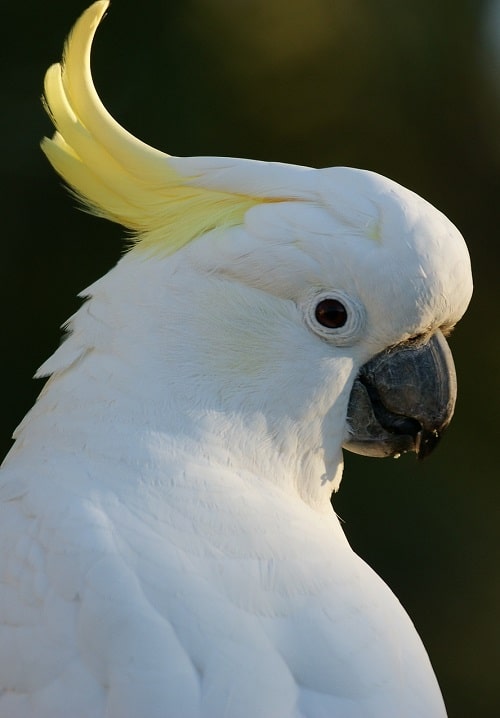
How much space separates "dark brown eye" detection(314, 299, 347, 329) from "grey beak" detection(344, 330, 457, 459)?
0.11 metres

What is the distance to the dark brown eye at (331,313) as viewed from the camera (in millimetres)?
1545

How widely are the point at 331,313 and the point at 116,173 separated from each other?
1.49 feet

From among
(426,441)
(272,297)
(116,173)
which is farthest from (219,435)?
(116,173)

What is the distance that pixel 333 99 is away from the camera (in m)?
4.36

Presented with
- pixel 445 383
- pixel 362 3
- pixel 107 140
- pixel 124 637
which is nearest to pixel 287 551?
pixel 124 637

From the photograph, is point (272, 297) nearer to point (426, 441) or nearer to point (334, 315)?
→ point (334, 315)

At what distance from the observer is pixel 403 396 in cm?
161

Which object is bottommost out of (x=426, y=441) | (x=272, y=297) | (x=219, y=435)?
(x=219, y=435)

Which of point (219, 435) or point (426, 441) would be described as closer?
point (219, 435)

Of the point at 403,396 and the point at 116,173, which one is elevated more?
the point at 116,173

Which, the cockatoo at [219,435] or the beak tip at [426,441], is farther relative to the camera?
the beak tip at [426,441]

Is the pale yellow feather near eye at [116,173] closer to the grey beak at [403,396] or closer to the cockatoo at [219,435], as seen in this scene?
the cockatoo at [219,435]

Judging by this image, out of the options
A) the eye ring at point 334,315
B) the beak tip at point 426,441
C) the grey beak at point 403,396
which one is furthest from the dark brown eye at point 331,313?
the beak tip at point 426,441

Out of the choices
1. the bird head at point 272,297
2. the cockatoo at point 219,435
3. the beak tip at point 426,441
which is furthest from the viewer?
the beak tip at point 426,441
